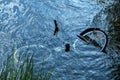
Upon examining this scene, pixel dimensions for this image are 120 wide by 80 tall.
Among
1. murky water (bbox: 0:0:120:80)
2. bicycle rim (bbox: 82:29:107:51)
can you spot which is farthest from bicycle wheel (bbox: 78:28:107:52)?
murky water (bbox: 0:0:120:80)

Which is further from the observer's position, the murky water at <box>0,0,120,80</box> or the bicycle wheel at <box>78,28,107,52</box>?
the bicycle wheel at <box>78,28,107,52</box>

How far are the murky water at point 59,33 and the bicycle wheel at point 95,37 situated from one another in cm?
11

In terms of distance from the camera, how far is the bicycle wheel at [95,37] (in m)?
5.72

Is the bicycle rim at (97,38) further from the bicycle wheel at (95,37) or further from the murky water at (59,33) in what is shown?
the murky water at (59,33)

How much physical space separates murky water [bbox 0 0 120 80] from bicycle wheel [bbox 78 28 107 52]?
0.11 metres

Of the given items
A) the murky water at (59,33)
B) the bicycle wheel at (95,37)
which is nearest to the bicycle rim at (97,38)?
the bicycle wheel at (95,37)

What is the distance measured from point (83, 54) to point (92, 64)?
30cm

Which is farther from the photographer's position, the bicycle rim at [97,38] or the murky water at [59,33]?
the bicycle rim at [97,38]

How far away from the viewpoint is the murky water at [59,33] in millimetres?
5234

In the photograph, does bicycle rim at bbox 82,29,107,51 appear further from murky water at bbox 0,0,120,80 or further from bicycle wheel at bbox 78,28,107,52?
murky water at bbox 0,0,120,80

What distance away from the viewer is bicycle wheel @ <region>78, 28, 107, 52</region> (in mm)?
5719

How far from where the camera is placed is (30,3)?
6.77 metres

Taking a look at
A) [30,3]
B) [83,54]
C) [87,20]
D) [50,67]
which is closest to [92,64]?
[83,54]

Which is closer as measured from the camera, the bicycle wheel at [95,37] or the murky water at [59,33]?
the murky water at [59,33]
